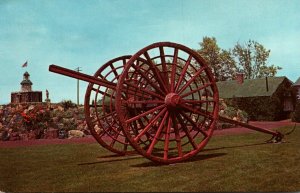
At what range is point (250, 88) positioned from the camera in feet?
120

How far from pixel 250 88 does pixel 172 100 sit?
3032 cm

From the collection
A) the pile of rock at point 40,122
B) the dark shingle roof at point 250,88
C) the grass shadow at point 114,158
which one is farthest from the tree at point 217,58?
the grass shadow at point 114,158

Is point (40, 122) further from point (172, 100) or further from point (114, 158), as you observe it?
point (172, 100)

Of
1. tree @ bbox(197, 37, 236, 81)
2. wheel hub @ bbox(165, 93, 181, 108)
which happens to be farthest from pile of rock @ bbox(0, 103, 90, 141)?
tree @ bbox(197, 37, 236, 81)

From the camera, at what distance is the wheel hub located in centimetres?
762

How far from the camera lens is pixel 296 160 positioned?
775 centimetres

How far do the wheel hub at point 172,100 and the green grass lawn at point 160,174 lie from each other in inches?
48.1

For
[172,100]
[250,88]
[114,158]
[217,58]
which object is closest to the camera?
[172,100]

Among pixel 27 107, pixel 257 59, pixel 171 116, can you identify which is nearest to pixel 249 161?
pixel 171 116

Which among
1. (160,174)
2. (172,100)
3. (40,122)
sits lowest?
(160,174)

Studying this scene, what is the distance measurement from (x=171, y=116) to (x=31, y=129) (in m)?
13.1

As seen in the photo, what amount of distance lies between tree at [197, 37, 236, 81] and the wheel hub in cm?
3769

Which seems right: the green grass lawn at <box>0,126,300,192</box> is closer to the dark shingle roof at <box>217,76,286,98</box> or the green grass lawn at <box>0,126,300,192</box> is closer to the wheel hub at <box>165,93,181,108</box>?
the wheel hub at <box>165,93,181,108</box>

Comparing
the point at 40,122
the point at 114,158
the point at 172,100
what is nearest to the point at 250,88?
the point at 40,122
